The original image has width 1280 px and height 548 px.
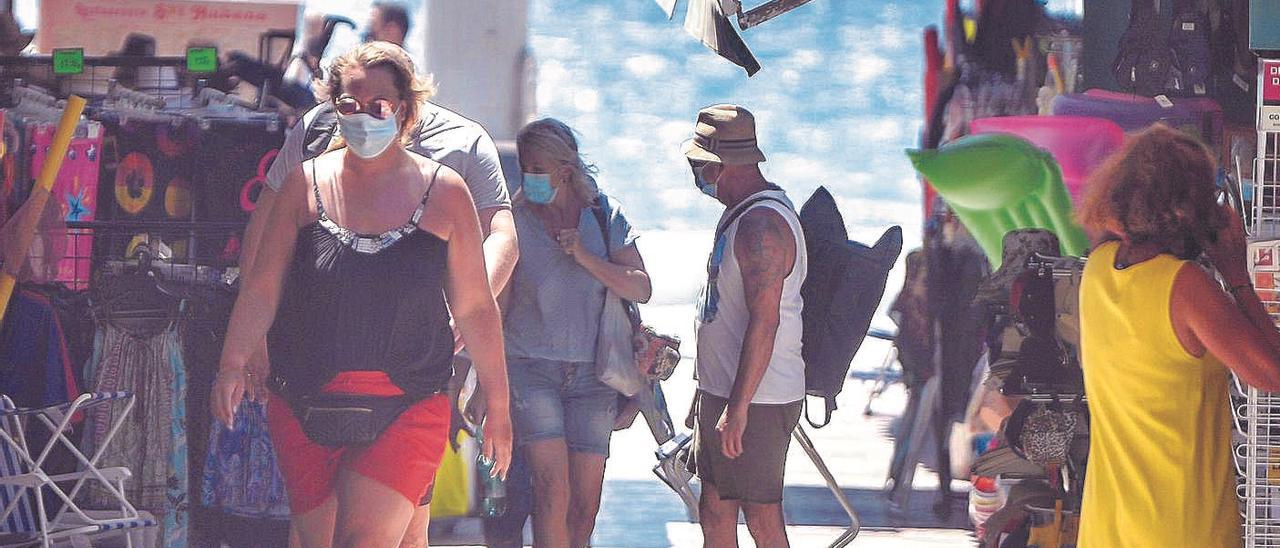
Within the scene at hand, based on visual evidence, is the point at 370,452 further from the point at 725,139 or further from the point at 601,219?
the point at 725,139

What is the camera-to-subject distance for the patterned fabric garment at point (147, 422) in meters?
5.10

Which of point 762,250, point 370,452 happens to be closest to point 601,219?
point 762,250

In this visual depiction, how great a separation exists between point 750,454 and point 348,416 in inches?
48.6

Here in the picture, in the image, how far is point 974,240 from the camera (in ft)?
17.4

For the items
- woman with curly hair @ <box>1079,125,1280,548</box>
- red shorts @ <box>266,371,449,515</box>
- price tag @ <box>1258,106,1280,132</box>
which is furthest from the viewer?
red shorts @ <box>266,371,449,515</box>

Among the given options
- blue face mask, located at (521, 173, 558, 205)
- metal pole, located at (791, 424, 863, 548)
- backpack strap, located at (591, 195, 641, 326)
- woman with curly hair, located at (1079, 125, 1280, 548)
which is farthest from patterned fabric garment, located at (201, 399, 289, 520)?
woman with curly hair, located at (1079, 125, 1280, 548)

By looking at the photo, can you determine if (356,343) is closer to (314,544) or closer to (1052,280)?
(314,544)

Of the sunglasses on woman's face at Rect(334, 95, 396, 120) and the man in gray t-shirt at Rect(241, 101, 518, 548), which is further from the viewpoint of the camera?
the man in gray t-shirt at Rect(241, 101, 518, 548)

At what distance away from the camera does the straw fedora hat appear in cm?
499

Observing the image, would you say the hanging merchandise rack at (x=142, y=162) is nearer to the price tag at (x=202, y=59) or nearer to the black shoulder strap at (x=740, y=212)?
the price tag at (x=202, y=59)

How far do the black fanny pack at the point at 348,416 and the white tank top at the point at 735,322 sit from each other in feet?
3.07

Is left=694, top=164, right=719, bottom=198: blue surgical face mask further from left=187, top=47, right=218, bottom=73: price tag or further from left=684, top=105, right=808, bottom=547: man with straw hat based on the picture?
left=187, top=47, right=218, bottom=73: price tag

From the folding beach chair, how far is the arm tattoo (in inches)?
79.7

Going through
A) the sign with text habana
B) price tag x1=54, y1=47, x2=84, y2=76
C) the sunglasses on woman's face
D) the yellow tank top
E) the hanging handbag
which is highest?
the sign with text habana
